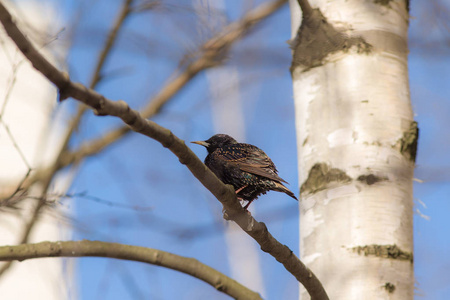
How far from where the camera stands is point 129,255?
9.29 feet

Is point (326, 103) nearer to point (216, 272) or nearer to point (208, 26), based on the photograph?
point (216, 272)

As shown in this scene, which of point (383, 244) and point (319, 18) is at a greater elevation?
point (319, 18)

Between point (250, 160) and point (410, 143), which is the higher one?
point (250, 160)

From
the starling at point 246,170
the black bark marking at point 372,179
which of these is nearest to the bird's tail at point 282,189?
the starling at point 246,170

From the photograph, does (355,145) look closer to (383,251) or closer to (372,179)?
(372,179)

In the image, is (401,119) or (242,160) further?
(242,160)

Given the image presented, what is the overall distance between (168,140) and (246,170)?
1.94 metres

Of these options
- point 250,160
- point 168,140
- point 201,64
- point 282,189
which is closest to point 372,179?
point 282,189

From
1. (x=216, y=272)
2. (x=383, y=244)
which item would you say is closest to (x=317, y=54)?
(x=383, y=244)

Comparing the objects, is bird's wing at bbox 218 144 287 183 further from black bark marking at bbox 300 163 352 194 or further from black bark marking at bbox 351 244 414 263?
black bark marking at bbox 351 244 414 263

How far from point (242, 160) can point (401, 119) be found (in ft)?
4.09

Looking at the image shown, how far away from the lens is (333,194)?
313 centimetres

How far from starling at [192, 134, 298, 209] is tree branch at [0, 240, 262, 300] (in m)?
0.95

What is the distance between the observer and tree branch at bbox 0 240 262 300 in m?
2.63
